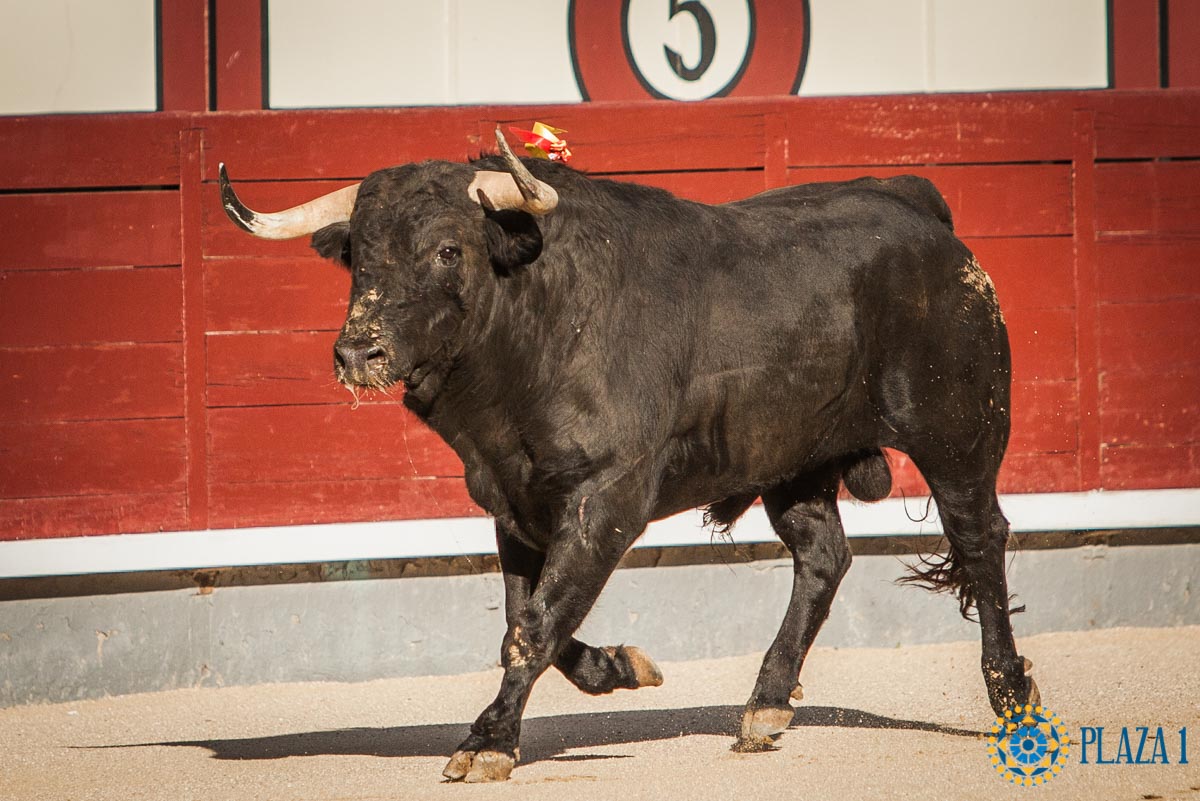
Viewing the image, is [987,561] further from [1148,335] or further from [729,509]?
[1148,335]

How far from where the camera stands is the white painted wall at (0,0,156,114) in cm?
669

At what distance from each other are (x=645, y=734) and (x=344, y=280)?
234cm

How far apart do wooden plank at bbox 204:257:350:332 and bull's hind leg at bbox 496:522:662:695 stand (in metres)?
2.15

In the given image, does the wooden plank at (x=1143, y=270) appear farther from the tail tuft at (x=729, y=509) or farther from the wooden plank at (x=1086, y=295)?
the tail tuft at (x=729, y=509)

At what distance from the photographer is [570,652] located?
495cm

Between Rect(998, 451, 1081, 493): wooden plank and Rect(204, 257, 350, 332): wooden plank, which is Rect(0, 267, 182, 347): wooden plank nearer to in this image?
Rect(204, 257, 350, 332): wooden plank

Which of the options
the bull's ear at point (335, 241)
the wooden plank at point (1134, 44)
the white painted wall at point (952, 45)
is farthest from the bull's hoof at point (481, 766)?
the wooden plank at point (1134, 44)

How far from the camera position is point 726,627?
6996mm

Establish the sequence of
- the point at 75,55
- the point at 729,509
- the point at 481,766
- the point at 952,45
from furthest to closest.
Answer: the point at 952,45 → the point at 75,55 → the point at 729,509 → the point at 481,766

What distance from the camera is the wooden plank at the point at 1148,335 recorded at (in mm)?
7176

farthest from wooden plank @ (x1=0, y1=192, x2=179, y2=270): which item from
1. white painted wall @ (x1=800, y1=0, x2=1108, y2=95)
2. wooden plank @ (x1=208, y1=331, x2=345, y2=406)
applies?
white painted wall @ (x1=800, y1=0, x2=1108, y2=95)

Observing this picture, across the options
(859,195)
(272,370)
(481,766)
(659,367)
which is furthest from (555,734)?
(272,370)

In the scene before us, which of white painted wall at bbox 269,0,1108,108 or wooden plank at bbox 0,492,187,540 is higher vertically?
white painted wall at bbox 269,0,1108,108

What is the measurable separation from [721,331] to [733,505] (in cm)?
78
